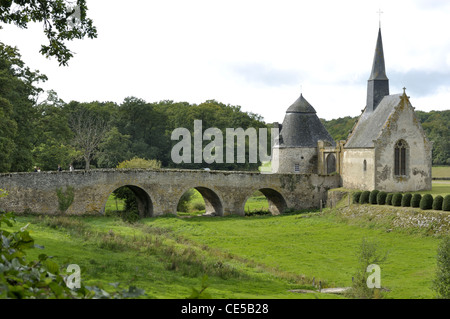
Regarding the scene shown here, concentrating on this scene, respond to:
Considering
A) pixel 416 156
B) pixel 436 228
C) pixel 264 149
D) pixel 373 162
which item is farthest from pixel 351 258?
pixel 264 149

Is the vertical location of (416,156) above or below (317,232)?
above

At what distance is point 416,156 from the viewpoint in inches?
1594

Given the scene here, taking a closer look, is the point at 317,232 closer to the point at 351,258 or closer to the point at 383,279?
the point at 351,258

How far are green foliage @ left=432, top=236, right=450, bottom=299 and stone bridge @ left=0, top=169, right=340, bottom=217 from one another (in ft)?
78.8

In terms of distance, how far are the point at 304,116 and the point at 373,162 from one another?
33.5ft

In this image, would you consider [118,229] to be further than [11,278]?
Yes

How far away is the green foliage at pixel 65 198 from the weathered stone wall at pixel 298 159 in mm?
19883

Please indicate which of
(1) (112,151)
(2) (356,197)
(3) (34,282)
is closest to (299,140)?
(2) (356,197)

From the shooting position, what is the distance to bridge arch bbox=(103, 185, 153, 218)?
3872cm

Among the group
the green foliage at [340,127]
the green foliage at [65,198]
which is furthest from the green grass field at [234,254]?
the green foliage at [340,127]

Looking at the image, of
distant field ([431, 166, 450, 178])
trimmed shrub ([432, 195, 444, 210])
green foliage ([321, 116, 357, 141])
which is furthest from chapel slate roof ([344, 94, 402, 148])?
green foliage ([321, 116, 357, 141])

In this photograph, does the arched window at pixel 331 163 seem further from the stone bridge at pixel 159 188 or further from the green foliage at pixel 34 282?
the green foliage at pixel 34 282
